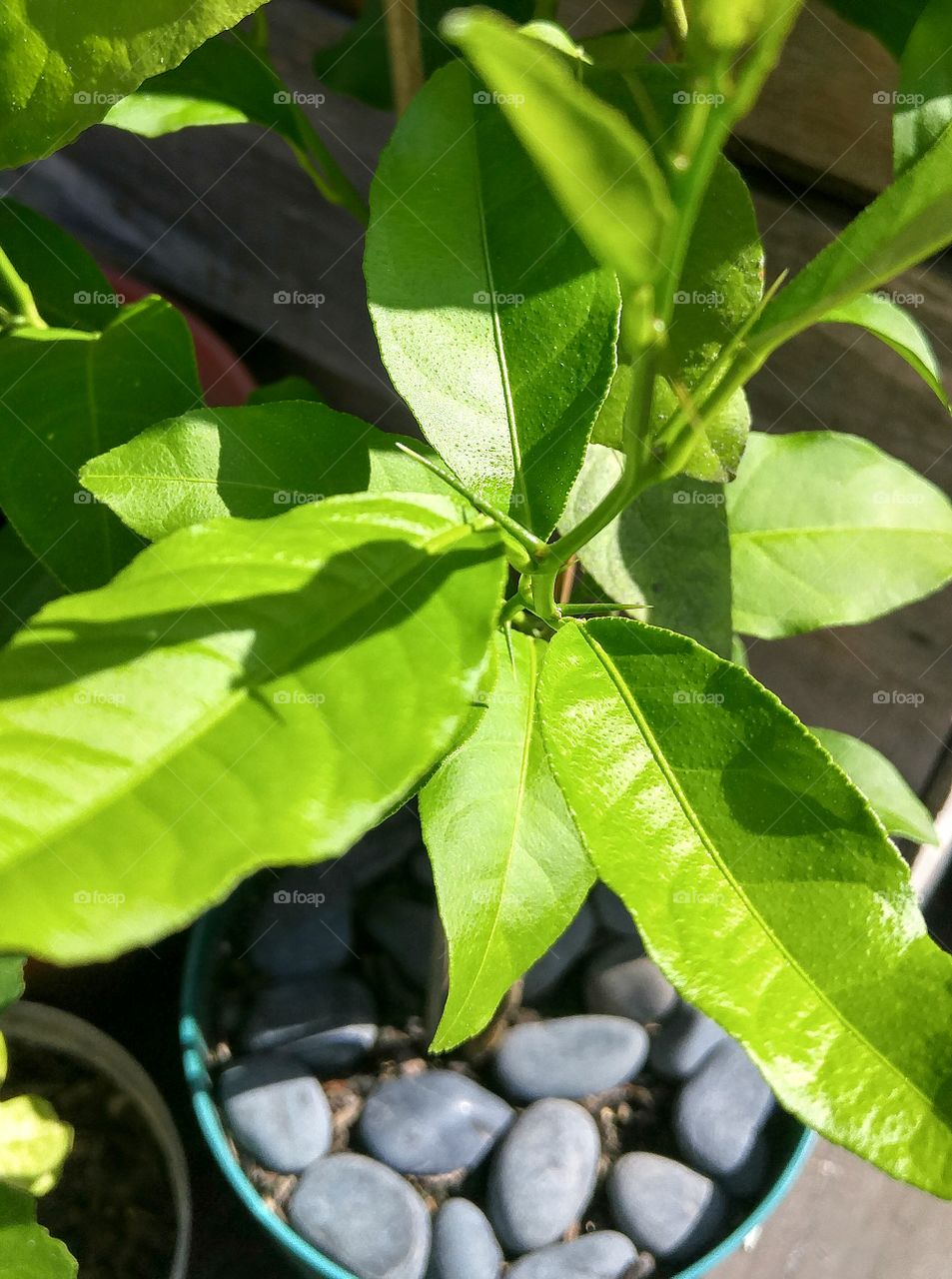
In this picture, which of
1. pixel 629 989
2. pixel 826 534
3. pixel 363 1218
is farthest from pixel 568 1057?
pixel 826 534

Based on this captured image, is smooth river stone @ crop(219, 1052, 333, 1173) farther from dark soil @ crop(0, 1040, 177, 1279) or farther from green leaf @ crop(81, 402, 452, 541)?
green leaf @ crop(81, 402, 452, 541)

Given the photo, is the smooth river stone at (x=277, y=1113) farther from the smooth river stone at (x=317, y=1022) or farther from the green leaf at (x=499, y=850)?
the green leaf at (x=499, y=850)

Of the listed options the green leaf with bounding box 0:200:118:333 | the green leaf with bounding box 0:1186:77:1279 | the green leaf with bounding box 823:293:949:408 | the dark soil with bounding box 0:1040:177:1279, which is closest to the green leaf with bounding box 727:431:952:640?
the green leaf with bounding box 823:293:949:408

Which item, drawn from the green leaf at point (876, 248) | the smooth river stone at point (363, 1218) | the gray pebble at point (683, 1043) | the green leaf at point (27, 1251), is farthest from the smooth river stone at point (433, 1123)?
the green leaf at point (876, 248)

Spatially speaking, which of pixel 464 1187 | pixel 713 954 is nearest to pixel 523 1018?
pixel 464 1187

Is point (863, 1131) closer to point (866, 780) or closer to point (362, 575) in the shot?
point (362, 575)

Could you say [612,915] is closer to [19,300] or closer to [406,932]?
[406,932]
